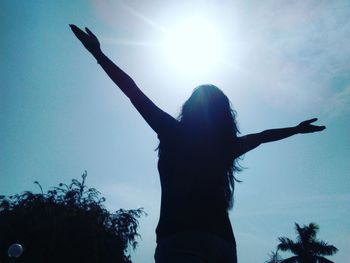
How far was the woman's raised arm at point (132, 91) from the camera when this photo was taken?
6.99 feet

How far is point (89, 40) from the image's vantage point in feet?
8.66

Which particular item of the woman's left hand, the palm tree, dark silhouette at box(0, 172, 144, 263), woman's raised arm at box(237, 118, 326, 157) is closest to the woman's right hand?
woman's raised arm at box(237, 118, 326, 157)

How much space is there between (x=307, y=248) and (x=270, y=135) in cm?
4223

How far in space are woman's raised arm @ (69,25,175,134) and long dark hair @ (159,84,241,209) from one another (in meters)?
0.17

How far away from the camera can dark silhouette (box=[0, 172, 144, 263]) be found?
753 inches

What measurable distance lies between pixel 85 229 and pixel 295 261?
30.2m

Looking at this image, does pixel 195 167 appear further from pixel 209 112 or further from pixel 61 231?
pixel 61 231

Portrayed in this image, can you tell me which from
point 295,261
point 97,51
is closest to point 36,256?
point 97,51

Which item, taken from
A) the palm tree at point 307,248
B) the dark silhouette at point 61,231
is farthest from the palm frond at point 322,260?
the dark silhouette at point 61,231

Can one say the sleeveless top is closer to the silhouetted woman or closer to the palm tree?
the silhouetted woman

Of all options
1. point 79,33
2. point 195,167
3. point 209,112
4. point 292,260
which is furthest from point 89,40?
point 292,260

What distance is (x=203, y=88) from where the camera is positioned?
2.61m

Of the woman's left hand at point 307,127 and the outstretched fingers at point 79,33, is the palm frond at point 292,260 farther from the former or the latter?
the outstretched fingers at point 79,33

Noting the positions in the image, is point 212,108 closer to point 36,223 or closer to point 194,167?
point 194,167
